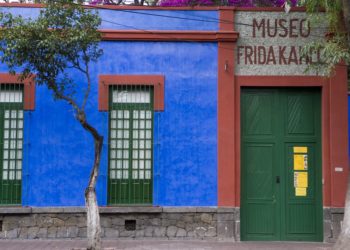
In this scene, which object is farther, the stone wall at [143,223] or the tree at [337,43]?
the stone wall at [143,223]

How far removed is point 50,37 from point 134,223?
4.34 meters

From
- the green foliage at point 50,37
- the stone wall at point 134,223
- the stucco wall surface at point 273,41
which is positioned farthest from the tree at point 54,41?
the stucco wall surface at point 273,41

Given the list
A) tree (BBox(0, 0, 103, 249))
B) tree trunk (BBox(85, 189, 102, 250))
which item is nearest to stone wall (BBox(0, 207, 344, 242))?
tree trunk (BBox(85, 189, 102, 250))

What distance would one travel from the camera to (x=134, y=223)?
1066 cm

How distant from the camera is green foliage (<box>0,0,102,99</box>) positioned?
8625 mm

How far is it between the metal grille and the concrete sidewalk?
1058mm

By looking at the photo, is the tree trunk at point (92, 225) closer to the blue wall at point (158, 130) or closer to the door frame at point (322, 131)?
the blue wall at point (158, 130)

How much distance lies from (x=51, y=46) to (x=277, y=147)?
527 cm

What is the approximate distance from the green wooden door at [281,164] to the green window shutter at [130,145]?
81.7 inches

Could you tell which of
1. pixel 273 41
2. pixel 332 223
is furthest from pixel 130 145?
pixel 332 223

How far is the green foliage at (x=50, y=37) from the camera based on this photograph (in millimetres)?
8625

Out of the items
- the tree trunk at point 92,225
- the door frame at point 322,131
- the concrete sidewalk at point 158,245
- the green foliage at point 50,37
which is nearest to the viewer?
the green foliage at point 50,37

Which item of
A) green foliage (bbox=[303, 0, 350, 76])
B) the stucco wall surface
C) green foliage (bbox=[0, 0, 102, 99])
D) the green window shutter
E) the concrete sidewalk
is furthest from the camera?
the stucco wall surface

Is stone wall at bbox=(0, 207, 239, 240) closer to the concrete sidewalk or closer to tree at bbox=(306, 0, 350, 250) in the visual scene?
the concrete sidewalk
